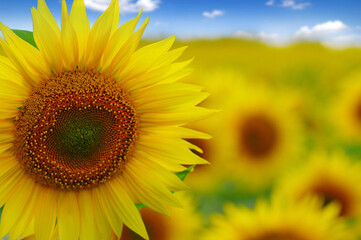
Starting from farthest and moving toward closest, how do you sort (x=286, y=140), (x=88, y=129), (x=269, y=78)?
(x=269, y=78) < (x=286, y=140) < (x=88, y=129)

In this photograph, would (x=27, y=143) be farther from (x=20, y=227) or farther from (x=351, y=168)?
(x=351, y=168)

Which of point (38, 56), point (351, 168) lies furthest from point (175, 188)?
point (351, 168)

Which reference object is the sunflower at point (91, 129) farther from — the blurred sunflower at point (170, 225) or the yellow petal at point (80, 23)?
the blurred sunflower at point (170, 225)

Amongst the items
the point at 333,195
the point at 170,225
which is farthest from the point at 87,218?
the point at 333,195

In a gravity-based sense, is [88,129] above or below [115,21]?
below

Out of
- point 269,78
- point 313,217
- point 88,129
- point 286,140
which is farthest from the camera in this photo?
point 269,78

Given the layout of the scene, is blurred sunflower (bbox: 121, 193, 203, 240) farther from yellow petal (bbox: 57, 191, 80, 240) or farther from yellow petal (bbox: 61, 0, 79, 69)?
yellow petal (bbox: 61, 0, 79, 69)
